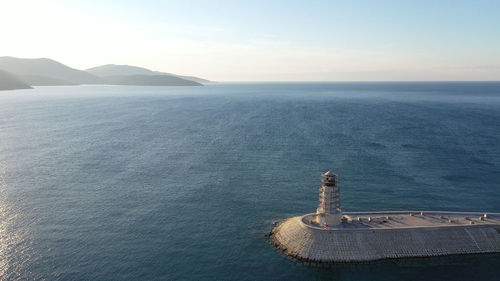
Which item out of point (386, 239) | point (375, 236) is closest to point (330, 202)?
point (375, 236)

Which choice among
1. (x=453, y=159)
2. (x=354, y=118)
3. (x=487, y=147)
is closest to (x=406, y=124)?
(x=354, y=118)

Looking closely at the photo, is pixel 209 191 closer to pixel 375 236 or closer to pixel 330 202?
pixel 330 202

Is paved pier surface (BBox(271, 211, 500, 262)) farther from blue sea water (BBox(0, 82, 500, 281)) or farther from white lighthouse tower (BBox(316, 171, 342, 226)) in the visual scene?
blue sea water (BBox(0, 82, 500, 281))

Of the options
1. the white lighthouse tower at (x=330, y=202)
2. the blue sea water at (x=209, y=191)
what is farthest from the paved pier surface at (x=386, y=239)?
the blue sea water at (x=209, y=191)

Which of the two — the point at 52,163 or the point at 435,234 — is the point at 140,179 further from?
the point at 435,234

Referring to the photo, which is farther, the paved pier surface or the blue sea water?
the paved pier surface

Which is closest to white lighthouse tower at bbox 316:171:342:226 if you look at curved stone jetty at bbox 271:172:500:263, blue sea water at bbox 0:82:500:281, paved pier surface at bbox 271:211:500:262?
curved stone jetty at bbox 271:172:500:263
